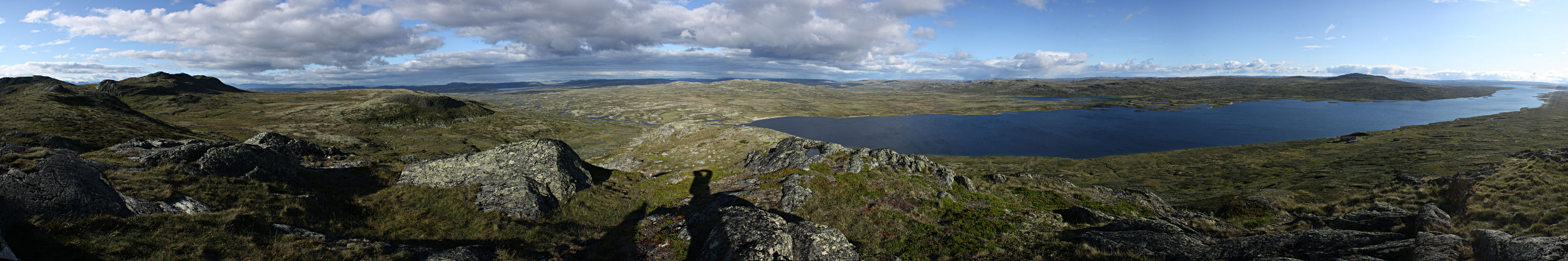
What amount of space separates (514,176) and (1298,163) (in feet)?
443

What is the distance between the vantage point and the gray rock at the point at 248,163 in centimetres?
1847

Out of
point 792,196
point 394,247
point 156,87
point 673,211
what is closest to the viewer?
point 394,247

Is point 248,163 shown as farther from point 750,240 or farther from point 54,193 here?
point 750,240

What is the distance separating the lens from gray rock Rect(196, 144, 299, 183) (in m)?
18.5

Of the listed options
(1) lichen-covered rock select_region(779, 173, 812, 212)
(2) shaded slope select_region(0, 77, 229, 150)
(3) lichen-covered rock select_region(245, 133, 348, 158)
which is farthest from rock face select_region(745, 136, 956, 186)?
(2) shaded slope select_region(0, 77, 229, 150)

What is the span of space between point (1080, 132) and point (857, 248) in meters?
188

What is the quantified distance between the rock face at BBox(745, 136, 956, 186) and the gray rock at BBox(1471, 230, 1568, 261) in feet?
72.6

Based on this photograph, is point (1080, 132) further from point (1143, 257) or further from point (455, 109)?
point (455, 109)

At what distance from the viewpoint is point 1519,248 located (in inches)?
459

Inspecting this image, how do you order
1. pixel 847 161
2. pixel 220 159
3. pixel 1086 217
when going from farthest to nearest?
pixel 847 161
pixel 1086 217
pixel 220 159

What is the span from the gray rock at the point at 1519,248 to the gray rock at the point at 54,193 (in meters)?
35.5

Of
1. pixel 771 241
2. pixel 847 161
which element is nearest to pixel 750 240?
pixel 771 241

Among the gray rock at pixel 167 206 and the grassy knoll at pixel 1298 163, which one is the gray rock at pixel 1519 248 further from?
the gray rock at pixel 167 206

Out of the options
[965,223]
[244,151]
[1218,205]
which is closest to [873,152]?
[965,223]
